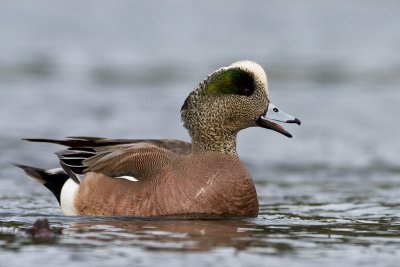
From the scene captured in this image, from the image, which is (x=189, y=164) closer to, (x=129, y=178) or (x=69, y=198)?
(x=129, y=178)

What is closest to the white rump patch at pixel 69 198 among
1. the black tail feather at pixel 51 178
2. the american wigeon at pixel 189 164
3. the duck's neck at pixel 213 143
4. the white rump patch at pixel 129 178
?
the american wigeon at pixel 189 164

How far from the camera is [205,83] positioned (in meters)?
8.40

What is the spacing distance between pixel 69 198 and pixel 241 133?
5.74 metres

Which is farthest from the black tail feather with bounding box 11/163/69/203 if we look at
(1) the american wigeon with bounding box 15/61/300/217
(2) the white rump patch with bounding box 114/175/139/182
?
(2) the white rump patch with bounding box 114/175/139/182

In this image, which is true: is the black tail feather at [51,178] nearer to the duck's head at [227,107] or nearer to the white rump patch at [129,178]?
the white rump patch at [129,178]

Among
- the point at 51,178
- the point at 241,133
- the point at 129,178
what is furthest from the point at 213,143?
the point at 241,133

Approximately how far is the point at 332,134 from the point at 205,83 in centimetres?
574

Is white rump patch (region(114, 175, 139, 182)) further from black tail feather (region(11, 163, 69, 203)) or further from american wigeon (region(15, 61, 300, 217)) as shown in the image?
black tail feather (region(11, 163, 69, 203))

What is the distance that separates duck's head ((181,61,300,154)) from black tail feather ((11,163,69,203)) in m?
1.27

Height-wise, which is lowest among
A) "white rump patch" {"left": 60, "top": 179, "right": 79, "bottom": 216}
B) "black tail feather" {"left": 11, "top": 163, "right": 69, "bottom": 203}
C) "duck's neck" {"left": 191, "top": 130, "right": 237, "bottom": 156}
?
"white rump patch" {"left": 60, "top": 179, "right": 79, "bottom": 216}

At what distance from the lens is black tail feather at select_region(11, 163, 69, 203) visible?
8840 mm

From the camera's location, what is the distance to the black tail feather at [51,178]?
348 inches

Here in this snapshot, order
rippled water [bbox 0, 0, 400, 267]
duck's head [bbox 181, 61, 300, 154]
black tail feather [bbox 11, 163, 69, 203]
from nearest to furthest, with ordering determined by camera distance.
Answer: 1. rippled water [bbox 0, 0, 400, 267]
2. duck's head [bbox 181, 61, 300, 154]
3. black tail feather [bbox 11, 163, 69, 203]

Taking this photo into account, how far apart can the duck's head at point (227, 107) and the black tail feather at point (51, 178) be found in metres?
1.27
